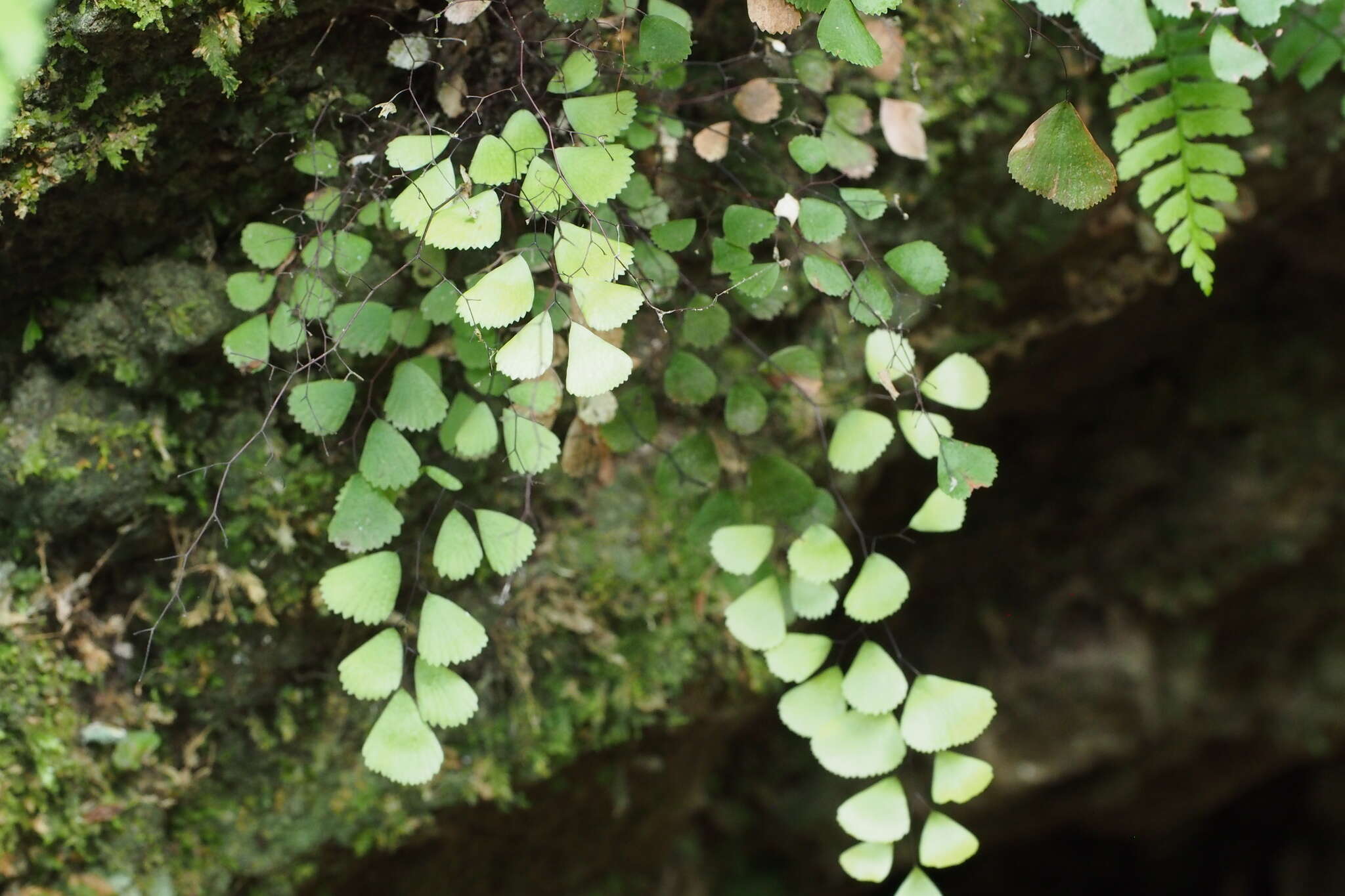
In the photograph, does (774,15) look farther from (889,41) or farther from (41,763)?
(41,763)

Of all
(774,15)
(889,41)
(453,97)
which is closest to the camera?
(774,15)

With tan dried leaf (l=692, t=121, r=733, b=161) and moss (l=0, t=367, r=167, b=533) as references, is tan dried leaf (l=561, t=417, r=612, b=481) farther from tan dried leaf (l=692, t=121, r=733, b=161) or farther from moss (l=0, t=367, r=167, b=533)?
moss (l=0, t=367, r=167, b=533)

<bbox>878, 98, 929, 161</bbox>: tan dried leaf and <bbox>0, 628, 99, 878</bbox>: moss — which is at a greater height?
<bbox>878, 98, 929, 161</bbox>: tan dried leaf

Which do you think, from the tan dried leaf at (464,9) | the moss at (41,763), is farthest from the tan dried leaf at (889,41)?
the moss at (41,763)

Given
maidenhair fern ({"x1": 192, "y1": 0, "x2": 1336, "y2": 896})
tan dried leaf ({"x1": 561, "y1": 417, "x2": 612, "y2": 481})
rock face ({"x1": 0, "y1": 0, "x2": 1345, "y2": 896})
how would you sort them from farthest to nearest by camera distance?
tan dried leaf ({"x1": 561, "y1": 417, "x2": 612, "y2": 481}) < rock face ({"x1": 0, "y1": 0, "x2": 1345, "y2": 896}) < maidenhair fern ({"x1": 192, "y1": 0, "x2": 1336, "y2": 896})

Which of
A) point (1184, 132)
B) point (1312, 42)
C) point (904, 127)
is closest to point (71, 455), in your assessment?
point (904, 127)

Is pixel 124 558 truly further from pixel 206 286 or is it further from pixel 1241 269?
pixel 1241 269

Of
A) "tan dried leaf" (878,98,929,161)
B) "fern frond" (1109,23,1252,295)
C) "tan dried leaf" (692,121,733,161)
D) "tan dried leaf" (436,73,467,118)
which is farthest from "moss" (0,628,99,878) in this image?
"fern frond" (1109,23,1252,295)
